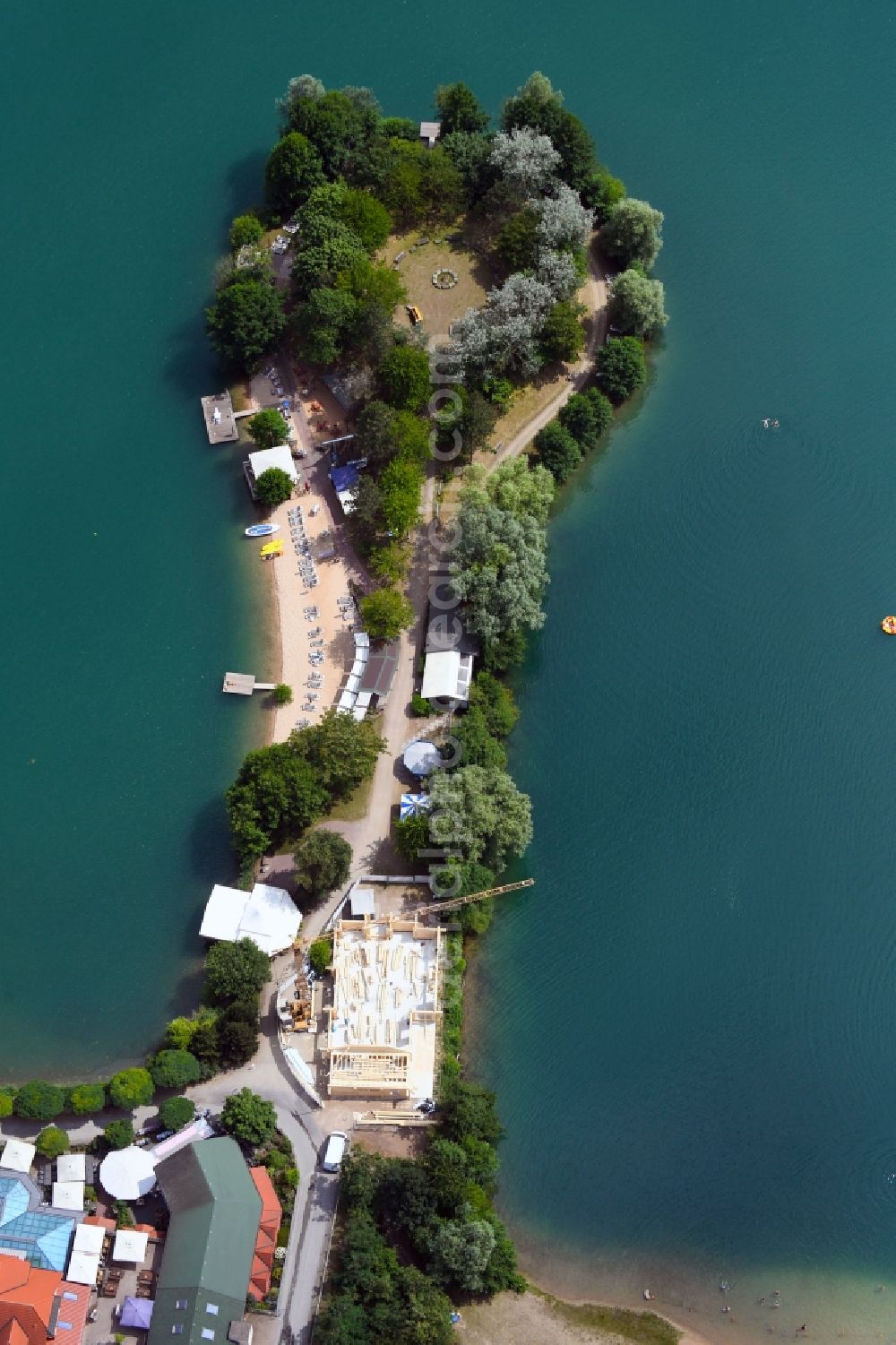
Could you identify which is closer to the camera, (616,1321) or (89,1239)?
(89,1239)

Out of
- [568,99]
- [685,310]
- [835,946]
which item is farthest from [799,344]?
[835,946]

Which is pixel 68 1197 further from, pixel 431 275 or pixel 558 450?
pixel 431 275

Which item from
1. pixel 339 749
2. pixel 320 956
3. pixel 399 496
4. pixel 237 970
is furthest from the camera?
pixel 399 496

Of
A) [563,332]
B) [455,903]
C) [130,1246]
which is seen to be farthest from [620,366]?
[130,1246]

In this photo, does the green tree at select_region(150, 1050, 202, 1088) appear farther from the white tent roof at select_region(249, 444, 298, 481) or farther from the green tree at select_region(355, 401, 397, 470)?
the green tree at select_region(355, 401, 397, 470)

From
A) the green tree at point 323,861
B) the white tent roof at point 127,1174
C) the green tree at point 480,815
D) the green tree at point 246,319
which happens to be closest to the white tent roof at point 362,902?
the green tree at point 323,861

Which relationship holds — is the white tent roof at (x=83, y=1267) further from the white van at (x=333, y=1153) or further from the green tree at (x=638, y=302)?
the green tree at (x=638, y=302)
